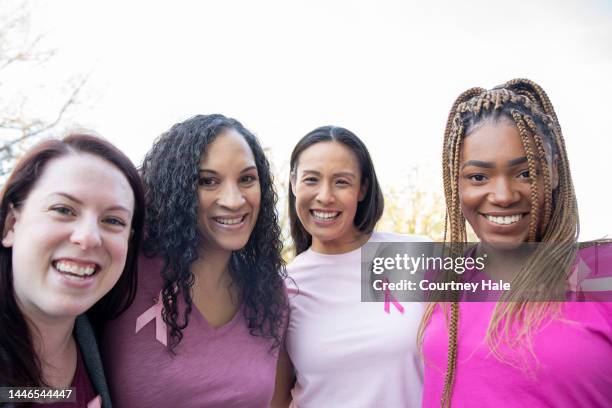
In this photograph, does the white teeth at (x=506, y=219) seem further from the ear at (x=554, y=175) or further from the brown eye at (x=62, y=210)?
the brown eye at (x=62, y=210)

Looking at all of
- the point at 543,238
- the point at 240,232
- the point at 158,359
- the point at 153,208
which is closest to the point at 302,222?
the point at 240,232

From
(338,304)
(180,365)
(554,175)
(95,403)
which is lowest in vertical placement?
(95,403)

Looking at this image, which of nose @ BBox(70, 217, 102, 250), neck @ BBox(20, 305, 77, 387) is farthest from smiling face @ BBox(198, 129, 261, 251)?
neck @ BBox(20, 305, 77, 387)

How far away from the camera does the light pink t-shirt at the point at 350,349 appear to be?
2654 mm

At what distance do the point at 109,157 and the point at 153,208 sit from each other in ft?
1.86

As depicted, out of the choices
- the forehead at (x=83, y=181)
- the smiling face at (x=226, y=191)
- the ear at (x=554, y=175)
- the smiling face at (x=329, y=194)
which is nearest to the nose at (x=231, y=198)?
the smiling face at (x=226, y=191)

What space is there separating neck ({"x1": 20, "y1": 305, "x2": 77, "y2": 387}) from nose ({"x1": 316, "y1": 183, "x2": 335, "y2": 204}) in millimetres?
1510

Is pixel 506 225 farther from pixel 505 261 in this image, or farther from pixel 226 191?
pixel 226 191

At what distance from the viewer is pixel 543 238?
218cm

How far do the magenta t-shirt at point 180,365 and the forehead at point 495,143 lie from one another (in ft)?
4.69

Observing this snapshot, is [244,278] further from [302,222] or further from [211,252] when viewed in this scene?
[302,222]

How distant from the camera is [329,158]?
3156 mm

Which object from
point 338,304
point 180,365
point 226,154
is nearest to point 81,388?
point 180,365

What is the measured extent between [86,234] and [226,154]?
868 millimetres
